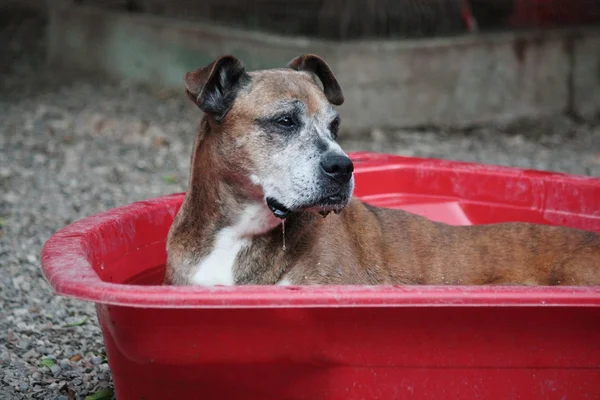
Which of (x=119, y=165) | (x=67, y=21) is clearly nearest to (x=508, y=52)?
(x=119, y=165)

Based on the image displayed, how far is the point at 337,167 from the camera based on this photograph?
10.9 feet

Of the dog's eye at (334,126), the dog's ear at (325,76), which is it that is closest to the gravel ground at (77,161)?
the dog's eye at (334,126)

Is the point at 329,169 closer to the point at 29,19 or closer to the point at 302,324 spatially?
the point at 302,324

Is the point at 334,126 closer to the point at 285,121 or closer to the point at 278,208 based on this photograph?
the point at 285,121

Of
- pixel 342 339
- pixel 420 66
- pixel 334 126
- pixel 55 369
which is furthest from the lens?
pixel 420 66

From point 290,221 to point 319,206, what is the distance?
275 mm

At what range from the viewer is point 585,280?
3.65 meters

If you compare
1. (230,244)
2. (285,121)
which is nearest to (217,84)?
(285,121)

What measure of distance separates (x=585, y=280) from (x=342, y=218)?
1.01 meters

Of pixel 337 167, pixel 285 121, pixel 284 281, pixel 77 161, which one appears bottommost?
pixel 77 161

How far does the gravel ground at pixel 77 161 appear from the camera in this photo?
4062 mm

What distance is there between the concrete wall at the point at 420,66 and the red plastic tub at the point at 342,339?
5163 millimetres

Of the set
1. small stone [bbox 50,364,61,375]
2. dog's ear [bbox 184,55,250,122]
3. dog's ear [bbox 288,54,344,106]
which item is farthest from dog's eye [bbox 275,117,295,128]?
small stone [bbox 50,364,61,375]

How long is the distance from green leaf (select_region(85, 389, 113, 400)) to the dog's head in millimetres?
1014
